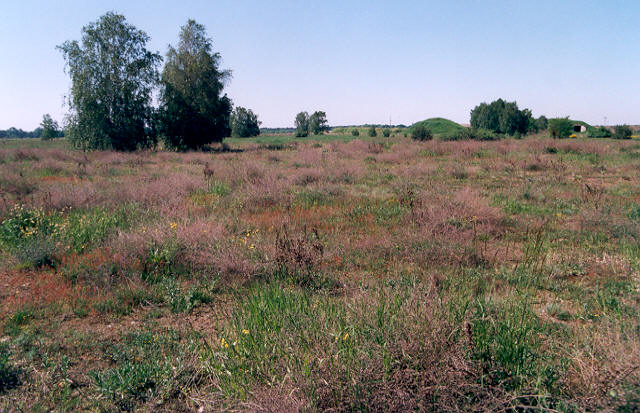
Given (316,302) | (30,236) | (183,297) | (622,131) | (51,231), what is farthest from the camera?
(622,131)

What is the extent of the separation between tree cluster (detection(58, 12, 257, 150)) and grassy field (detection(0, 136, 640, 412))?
64.3ft

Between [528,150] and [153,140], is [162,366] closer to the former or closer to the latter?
[528,150]

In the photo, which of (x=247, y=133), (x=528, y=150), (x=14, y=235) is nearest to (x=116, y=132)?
(x=14, y=235)

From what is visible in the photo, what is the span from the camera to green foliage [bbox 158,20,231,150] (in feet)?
108

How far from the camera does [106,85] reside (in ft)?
91.1

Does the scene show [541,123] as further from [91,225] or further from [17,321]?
[17,321]

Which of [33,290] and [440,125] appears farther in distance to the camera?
[440,125]

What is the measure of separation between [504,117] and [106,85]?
62.3 m

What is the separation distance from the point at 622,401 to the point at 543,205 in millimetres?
8060

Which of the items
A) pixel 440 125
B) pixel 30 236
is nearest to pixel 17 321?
pixel 30 236

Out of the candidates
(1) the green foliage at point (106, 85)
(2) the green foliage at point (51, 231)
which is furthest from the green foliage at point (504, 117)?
(2) the green foliage at point (51, 231)

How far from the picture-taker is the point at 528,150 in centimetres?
2281

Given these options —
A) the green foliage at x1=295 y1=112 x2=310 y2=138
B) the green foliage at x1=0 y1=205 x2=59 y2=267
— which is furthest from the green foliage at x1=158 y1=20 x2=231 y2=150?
the green foliage at x1=295 y1=112 x2=310 y2=138

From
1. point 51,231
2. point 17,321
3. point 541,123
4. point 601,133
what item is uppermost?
point 541,123
